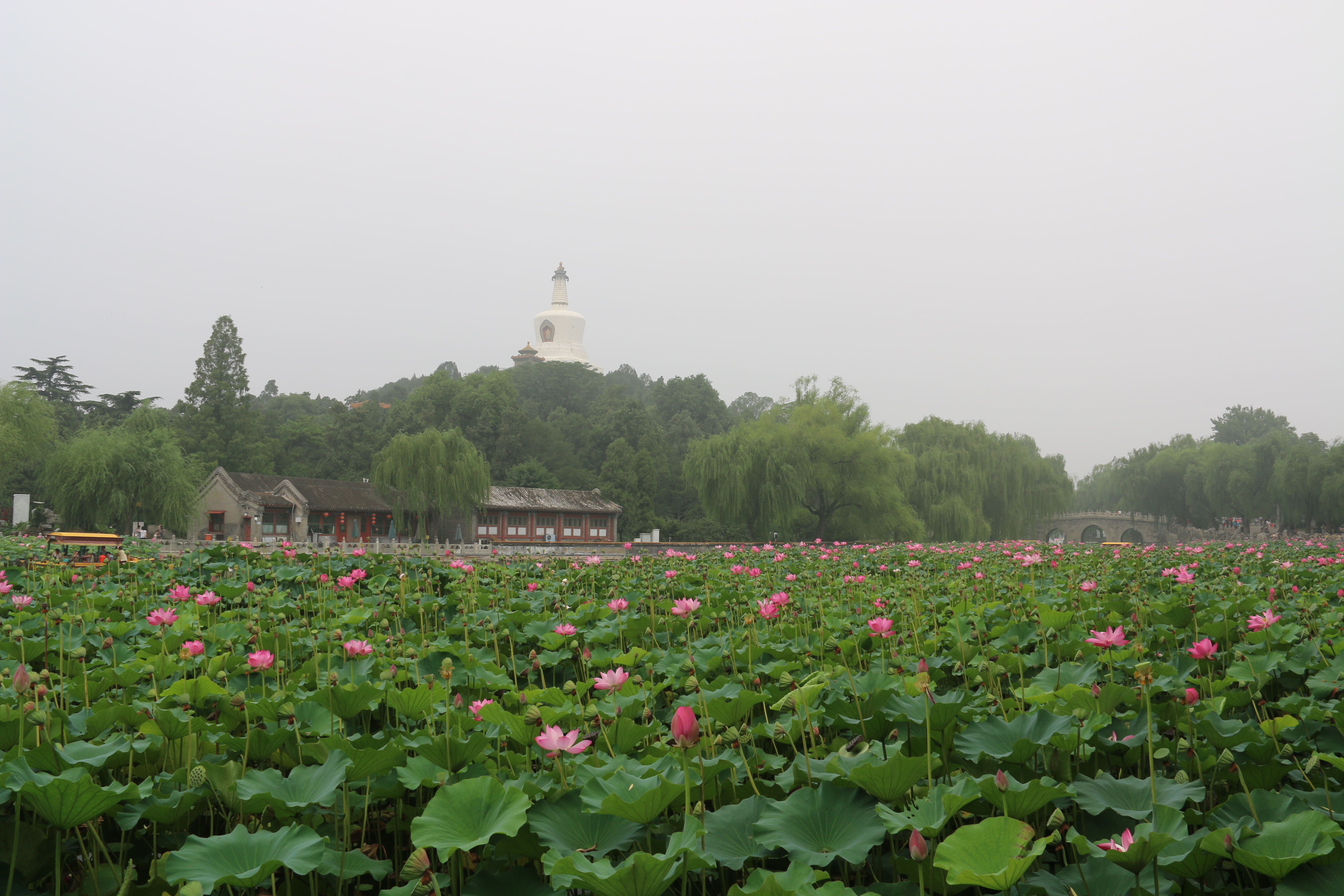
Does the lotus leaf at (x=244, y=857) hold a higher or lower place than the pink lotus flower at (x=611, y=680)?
lower

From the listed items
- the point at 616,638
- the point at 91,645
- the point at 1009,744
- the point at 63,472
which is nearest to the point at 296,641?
the point at 91,645

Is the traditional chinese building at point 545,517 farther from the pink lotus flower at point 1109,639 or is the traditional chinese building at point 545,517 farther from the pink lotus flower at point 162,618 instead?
the pink lotus flower at point 1109,639

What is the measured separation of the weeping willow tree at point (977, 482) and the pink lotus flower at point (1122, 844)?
30986 mm

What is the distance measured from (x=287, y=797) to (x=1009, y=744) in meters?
1.63

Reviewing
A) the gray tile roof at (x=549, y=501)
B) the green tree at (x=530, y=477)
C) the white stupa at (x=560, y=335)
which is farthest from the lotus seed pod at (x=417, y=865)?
the white stupa at (x=560, y=335)

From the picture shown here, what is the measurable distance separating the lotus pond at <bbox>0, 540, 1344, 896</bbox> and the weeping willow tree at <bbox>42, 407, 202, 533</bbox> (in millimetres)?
23983

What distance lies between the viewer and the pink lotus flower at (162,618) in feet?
9.81

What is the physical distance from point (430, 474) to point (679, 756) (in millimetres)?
30146

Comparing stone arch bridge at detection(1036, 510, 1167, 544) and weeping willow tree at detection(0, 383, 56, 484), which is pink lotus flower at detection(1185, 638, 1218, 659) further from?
stone arch bridge at detection(1036, 510, 1167, 544)

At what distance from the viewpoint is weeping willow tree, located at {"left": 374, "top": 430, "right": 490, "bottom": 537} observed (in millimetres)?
30672

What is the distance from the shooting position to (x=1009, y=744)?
2.00 metres

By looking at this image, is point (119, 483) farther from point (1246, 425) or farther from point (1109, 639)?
point (1246, 425)

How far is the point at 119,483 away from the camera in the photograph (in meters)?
24.4

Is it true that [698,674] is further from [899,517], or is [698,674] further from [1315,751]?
[899,517]
